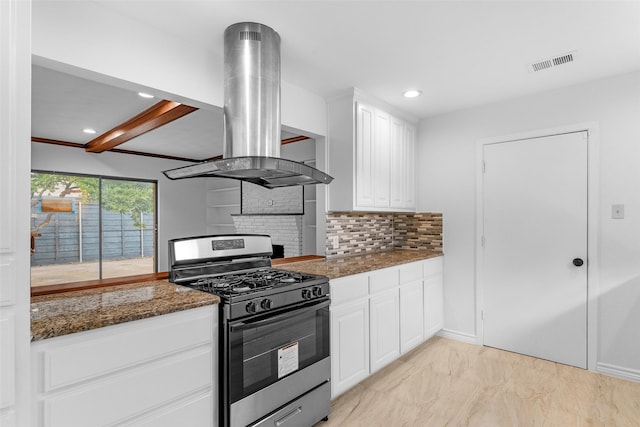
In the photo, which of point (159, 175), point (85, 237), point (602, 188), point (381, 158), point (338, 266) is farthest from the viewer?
point (159, 175)

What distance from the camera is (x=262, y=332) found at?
1.82 m

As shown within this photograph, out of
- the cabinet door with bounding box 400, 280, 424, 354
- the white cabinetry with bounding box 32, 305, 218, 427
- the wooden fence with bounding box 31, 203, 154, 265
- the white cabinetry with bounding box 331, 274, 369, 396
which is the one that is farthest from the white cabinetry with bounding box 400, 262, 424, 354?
the wooden fence with bounding box 31, 203, 154, 265

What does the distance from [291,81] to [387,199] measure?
139 cm

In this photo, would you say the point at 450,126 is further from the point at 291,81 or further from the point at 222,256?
the point at 222,256

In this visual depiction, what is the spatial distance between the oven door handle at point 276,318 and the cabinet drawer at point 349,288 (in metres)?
0.14

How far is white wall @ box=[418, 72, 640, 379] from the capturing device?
2.67 m

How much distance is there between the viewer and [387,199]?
3.31 m

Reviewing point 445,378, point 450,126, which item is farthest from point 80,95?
point 445,378

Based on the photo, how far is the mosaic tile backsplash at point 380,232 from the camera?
10.6 feet

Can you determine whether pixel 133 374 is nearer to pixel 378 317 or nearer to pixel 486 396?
pixel 378 317

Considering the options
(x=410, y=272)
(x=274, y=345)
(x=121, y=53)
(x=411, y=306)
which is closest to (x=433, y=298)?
(x=411, y=306)

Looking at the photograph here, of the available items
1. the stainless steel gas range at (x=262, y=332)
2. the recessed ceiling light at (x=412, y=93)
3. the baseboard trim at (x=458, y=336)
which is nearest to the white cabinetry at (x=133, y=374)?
the stainless steel gas range at (x=262, y=332)

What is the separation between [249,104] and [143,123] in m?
2.10

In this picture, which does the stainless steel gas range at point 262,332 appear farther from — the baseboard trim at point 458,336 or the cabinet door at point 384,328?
the baseboard trim at point 458,336
